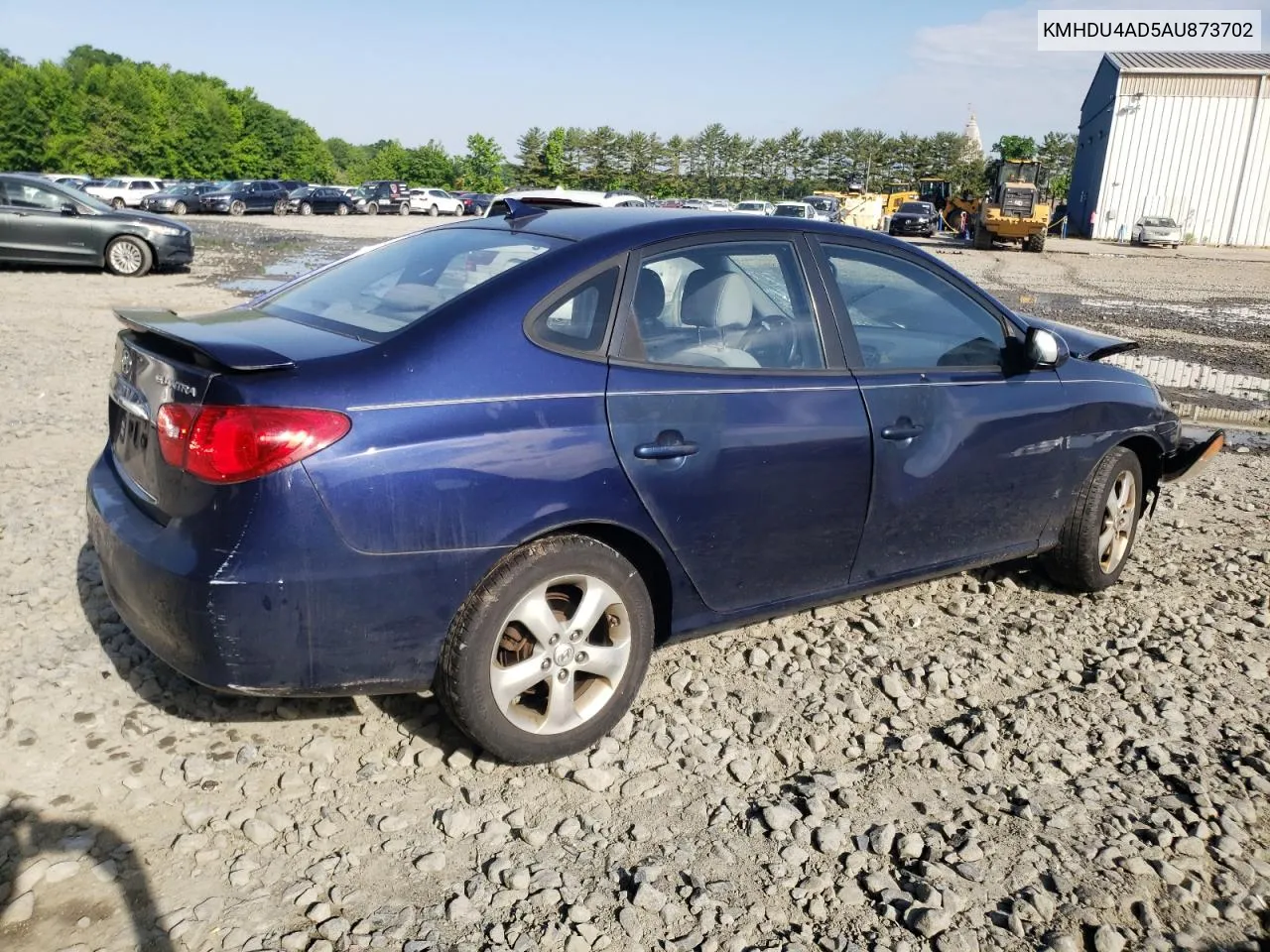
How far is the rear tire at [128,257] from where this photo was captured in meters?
16.0

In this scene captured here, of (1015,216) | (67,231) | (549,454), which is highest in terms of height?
(1015,216)

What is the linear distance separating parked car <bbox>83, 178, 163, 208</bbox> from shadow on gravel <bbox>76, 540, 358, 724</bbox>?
44.7m

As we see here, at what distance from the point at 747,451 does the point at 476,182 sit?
99984 millimetres

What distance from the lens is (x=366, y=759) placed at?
3.19 meters

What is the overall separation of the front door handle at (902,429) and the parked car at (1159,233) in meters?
45.1

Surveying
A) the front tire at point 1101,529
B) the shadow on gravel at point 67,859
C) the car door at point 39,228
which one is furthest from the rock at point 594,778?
the car door at point 39,228

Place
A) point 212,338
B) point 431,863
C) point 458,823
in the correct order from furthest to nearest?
point 212,338
point 458,823
point 431,863

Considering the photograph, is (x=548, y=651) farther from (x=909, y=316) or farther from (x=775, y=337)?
(x=909, y=316)

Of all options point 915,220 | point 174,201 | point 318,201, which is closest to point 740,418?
point 174,201

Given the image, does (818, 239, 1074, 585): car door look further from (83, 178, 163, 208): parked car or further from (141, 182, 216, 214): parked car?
(83, 178, 163, 208): parked car

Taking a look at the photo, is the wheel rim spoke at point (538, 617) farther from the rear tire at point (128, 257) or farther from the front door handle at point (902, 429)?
the rear tire at point (128, 257)

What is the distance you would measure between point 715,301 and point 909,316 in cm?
104

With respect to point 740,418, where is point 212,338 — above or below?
above

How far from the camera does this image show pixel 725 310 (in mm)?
3553
